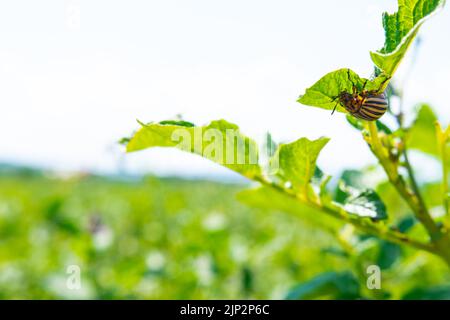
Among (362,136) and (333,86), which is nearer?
(333,86)

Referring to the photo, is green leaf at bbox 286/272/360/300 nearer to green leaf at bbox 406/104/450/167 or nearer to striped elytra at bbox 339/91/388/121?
green leaf at bbox 406/104/450/167

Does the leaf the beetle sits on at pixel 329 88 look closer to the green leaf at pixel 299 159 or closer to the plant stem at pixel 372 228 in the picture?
the green leaf at pixel 299 159

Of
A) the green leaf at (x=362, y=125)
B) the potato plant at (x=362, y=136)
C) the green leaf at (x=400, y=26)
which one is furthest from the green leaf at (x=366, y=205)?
the green leaf at (x=400, y=26)

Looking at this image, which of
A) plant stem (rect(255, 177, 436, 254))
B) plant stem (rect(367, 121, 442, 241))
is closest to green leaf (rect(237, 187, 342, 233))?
plant stem (rect(255, 177, 436, 254))

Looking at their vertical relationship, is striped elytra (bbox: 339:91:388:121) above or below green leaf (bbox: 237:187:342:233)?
above

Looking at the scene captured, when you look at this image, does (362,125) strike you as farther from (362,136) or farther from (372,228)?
(372,228)

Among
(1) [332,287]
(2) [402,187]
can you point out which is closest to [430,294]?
(1) [332,287]
